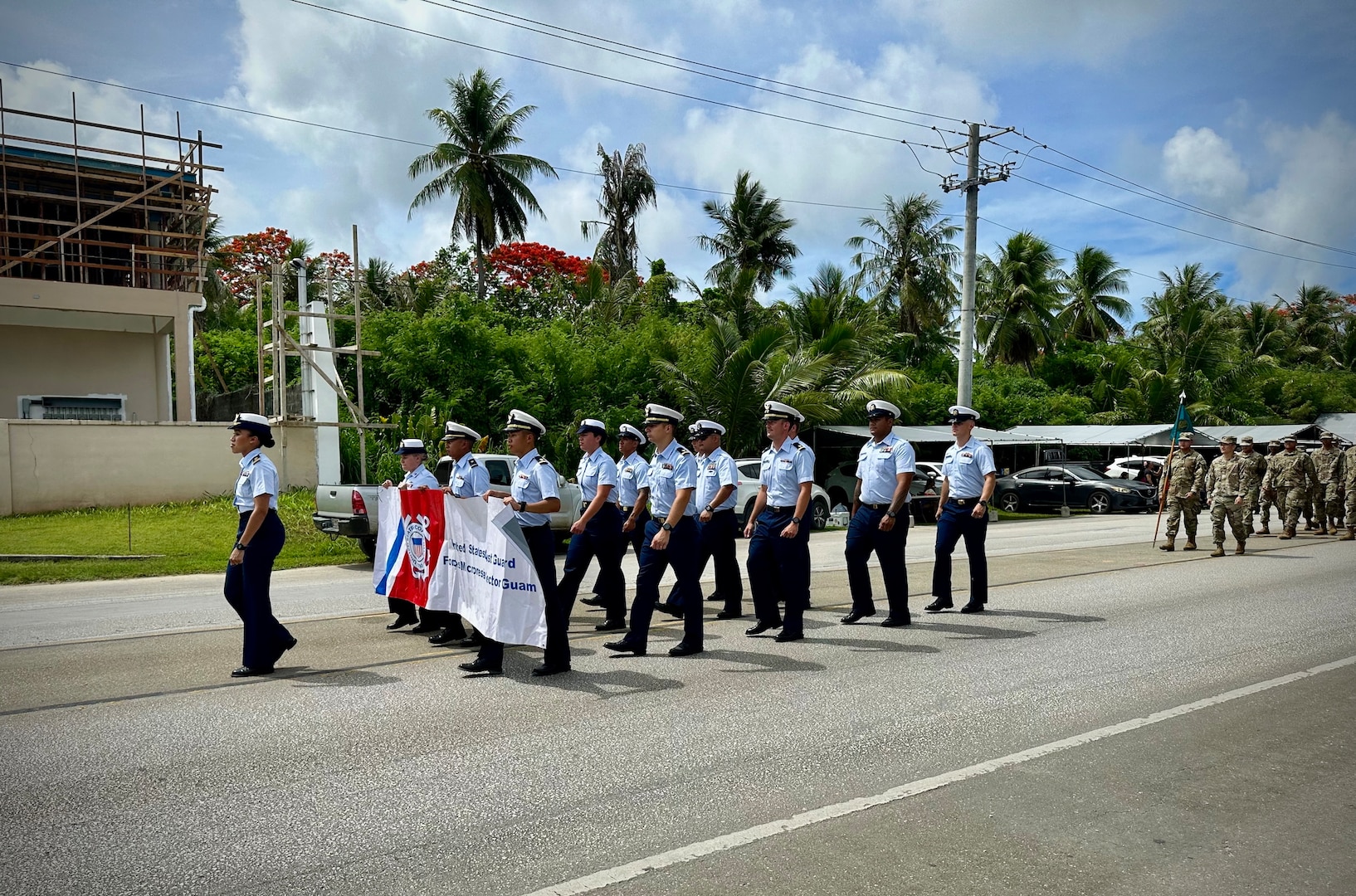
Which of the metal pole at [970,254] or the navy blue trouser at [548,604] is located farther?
the metal pole at [970,254]

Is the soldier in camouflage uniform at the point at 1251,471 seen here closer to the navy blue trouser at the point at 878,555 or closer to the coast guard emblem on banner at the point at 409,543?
the navy blue trouser at the point at 878,555

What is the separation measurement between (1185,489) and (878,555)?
9.40 meters

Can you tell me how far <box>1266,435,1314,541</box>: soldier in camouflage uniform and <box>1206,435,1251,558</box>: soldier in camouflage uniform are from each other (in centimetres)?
354

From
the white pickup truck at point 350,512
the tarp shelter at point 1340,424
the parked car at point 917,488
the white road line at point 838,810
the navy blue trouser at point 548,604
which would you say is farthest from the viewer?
the tarp shelter at point 1340,424

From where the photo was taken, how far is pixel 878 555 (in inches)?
348

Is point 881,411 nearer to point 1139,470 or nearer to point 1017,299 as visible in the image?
point 1139,470

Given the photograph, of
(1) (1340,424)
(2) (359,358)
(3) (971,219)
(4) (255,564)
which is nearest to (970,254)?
(3) (971,219)

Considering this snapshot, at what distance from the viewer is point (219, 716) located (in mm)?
5898

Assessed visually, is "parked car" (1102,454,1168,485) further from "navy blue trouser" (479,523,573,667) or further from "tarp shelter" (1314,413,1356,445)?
"navy blue trouser" (479,523,573,667)

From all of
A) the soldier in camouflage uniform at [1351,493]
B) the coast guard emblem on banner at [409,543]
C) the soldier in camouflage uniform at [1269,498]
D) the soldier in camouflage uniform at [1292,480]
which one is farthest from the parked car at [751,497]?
the coast guard emblem on banner at [409,543]

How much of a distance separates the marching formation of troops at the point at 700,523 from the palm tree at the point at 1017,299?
40904mm

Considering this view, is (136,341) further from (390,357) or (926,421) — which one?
(926,421)

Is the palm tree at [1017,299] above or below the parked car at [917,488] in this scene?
above

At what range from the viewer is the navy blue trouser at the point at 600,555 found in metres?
7.98
